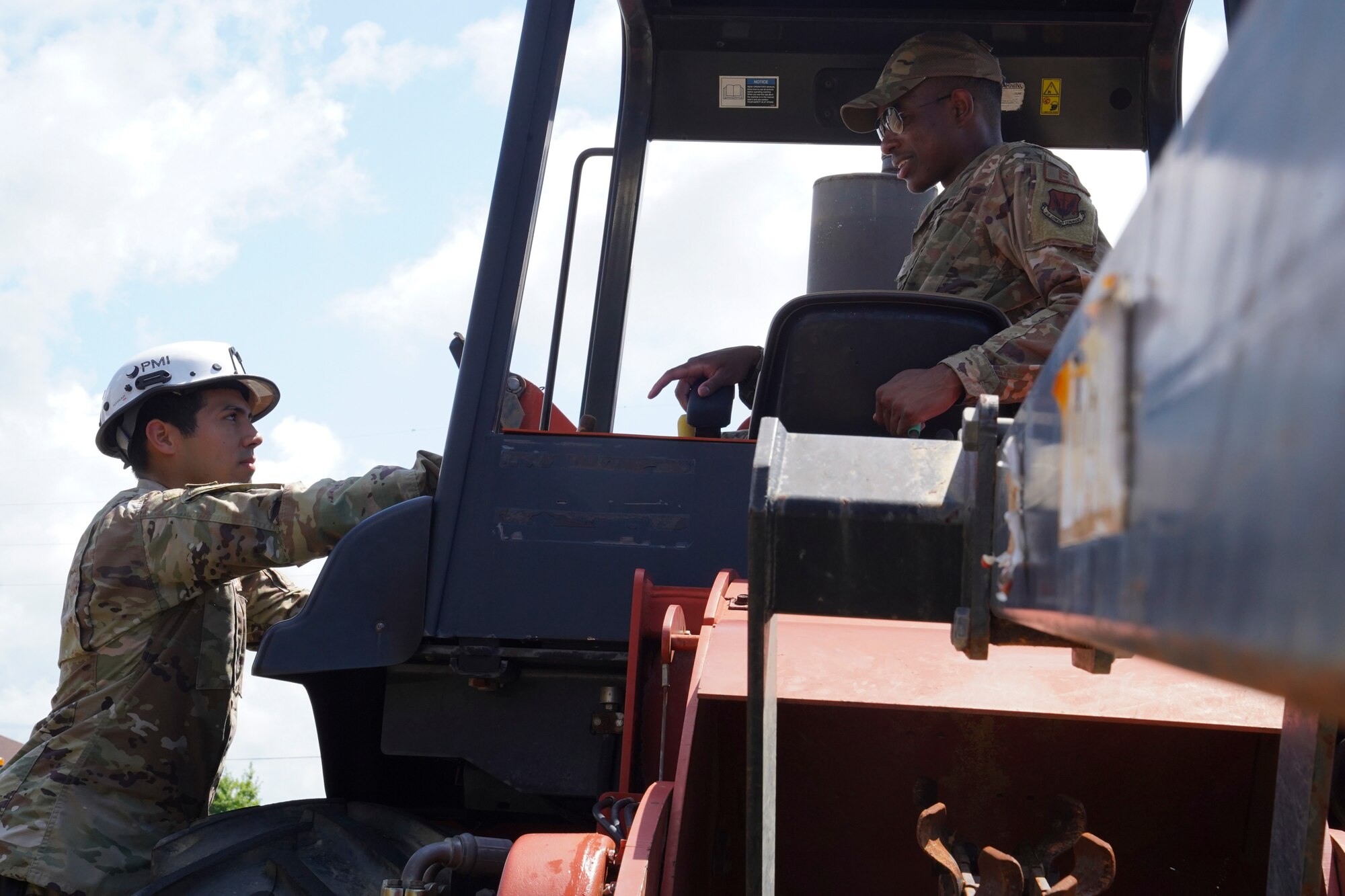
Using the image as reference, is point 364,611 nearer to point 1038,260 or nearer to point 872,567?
point 1038,260

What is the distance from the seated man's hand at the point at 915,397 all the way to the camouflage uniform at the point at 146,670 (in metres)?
1.04

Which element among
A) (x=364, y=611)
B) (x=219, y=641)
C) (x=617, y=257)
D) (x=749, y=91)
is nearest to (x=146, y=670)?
(x=219, y=641)

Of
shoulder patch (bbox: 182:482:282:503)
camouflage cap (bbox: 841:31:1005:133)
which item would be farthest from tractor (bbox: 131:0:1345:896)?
shoulder patch (bbox: 182:482:282:503)

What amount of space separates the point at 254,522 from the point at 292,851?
82 centimetres

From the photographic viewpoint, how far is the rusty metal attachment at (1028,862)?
1388mm

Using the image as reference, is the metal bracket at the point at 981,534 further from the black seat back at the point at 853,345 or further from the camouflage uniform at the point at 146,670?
the camouflage uniform at the point at 146,670

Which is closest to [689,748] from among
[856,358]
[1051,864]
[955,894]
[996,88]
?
[955,894]

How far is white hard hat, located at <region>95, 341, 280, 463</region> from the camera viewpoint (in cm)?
362

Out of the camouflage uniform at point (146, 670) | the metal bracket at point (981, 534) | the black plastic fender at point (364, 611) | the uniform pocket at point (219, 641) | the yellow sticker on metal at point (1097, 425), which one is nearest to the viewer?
the yellow sticker on metal at point (1097, 425)

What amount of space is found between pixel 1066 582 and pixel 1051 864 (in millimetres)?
1214

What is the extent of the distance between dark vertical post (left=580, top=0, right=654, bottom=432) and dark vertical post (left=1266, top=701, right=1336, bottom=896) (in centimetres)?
252

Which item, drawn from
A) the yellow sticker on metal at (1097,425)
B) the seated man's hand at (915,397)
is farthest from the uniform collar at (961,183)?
the yellow sticker on metal at (1097,425)

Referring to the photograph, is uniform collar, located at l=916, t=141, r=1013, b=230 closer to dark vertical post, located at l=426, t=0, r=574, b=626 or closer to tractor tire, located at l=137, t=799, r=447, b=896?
dark vertical post, located at l=426, t=0, r=574, b=626

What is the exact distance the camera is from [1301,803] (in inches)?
44.8
